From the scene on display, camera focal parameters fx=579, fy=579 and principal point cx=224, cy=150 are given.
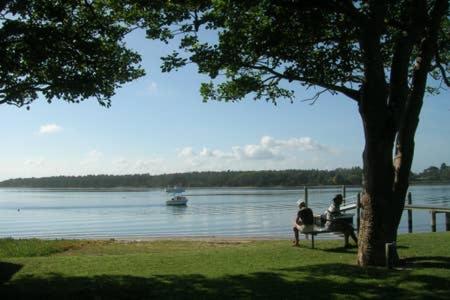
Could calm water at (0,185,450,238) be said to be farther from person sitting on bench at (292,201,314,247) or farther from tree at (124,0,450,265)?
tree at (124,0,450,265)

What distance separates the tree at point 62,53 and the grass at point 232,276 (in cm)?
347

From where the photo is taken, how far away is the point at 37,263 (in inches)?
474

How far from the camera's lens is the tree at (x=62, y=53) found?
10133mm

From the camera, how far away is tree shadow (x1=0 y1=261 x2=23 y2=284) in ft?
32.0

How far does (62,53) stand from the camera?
10719mm

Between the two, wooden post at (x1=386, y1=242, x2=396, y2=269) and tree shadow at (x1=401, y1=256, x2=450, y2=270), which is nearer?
wooden post at (x1=386, y1=242, x2=396, y2=269)

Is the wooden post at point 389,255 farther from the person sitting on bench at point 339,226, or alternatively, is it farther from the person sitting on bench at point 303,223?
the person sitting on bench at point 303,223

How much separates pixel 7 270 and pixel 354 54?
26.6 feet

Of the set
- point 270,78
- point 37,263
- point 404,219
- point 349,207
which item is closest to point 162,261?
point 37,263

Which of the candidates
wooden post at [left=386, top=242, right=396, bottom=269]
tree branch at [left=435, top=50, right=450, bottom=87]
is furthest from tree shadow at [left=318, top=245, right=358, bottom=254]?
tree branch at [left=435, top=50, right=450, bottom=87]

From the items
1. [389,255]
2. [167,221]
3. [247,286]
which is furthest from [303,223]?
[167,221]

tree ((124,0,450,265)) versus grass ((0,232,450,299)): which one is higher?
tree ((124,0,450,265))

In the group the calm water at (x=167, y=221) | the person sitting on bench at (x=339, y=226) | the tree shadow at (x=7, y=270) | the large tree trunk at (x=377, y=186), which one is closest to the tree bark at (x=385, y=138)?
the large tree trunk at (x=377, y=186)

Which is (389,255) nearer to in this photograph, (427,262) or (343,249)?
(427,262)
